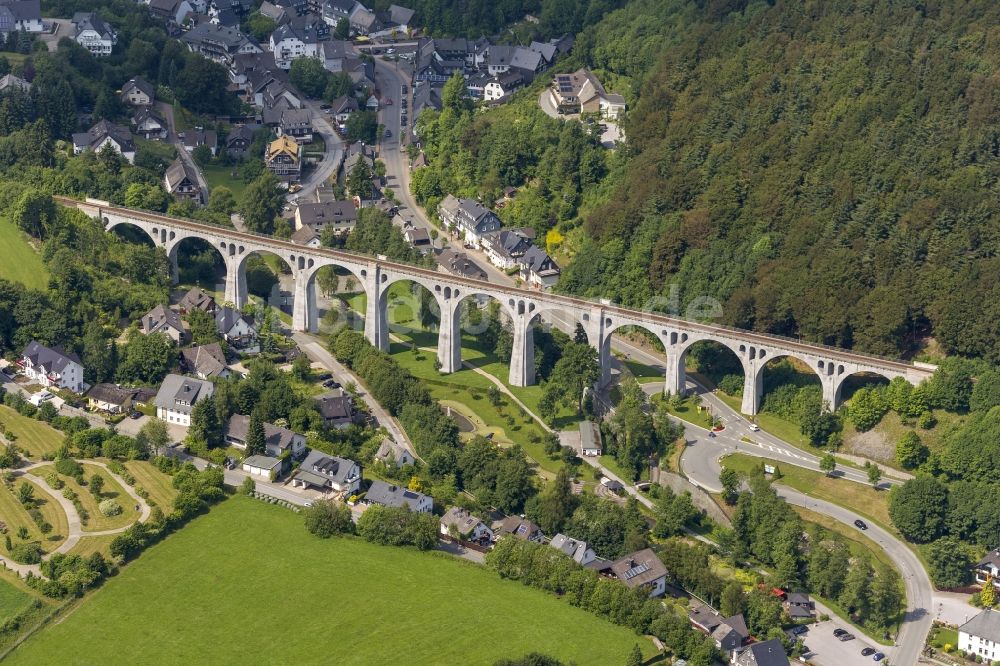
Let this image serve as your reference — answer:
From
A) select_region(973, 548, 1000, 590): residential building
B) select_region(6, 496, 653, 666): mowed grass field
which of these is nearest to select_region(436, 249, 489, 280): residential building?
select_region(6, 496, 653, 666): mowed grass field

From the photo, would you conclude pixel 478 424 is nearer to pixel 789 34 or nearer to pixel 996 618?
pixel 996 618

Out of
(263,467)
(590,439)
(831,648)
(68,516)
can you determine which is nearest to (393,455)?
(263,467)

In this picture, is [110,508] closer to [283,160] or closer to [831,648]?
[831,648]

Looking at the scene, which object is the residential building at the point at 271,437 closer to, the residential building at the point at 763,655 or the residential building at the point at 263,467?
the residential building at the point at 263,467

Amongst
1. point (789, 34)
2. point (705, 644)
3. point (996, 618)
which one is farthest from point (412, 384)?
point (789, 34)

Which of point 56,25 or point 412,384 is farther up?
point 56,25
